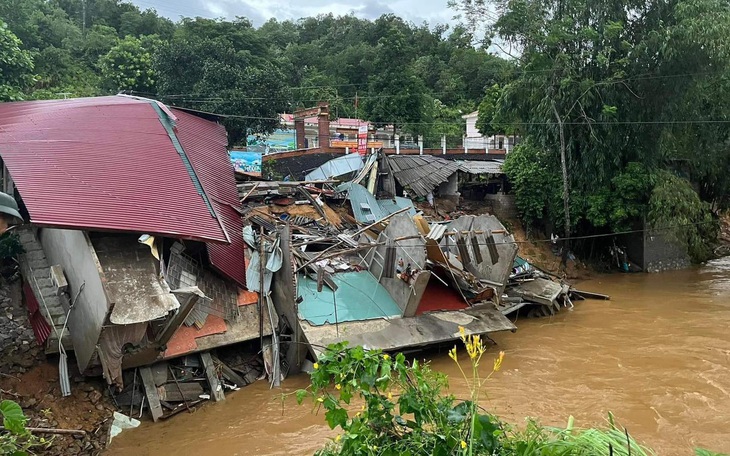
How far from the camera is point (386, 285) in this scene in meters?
11.2

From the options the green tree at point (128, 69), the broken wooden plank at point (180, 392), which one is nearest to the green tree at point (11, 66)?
the green tree at point (128, 69)

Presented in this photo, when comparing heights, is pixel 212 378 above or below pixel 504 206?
below

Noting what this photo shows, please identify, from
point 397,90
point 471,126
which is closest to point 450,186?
point 397,90

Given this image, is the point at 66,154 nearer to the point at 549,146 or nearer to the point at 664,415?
the point at 664,415

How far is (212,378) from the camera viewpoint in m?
8.86

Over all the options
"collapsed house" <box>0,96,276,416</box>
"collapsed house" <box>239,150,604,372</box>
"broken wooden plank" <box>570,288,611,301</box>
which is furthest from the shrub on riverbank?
"broken wooden plank" <box>570,288,611,301</box>

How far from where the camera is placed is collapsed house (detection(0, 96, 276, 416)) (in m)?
7.45

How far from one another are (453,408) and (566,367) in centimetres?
808

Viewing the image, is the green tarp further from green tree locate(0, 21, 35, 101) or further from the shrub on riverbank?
green tree locate(0, 21, 35, 101)

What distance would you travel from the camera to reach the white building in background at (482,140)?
30289 mm

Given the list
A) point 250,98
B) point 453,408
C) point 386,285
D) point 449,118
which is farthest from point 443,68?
point 453,408

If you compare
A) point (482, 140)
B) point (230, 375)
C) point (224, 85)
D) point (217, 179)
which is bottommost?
point (230, 375)

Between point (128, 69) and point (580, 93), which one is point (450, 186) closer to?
point (580, 93)

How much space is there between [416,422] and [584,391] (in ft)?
23.7
